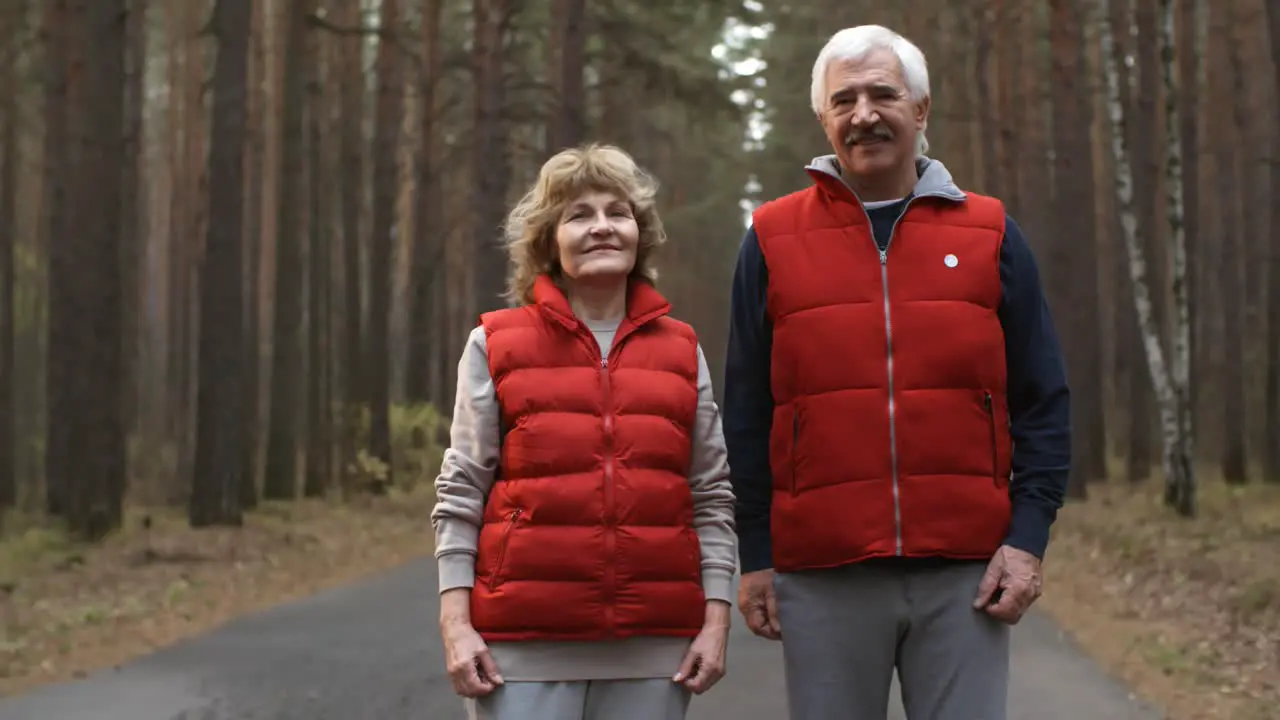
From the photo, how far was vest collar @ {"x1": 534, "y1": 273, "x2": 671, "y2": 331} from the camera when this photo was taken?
144 inches

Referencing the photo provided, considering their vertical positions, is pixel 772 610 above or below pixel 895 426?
below

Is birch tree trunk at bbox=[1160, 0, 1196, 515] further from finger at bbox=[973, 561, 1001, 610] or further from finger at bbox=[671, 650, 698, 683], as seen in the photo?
finger at bbox=[671, 650, 698, 683]

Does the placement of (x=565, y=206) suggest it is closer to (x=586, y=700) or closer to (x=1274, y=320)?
(x=586, y=700)

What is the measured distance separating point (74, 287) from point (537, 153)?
461 inches

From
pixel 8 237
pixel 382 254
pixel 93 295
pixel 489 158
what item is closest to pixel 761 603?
pixel 93 295

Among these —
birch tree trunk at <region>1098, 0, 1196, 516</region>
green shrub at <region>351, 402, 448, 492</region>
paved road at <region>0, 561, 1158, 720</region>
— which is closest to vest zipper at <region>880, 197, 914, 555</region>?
paved road at <region>0, 561, 1158, 720</region>

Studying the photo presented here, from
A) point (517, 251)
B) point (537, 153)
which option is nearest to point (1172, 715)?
point (517, 251)

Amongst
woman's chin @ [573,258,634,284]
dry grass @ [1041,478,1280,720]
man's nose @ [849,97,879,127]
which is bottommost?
dry grass @ [1041,478,1280,720]

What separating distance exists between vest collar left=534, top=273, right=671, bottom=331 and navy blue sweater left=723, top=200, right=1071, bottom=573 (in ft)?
0.76

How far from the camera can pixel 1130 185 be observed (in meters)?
17.9

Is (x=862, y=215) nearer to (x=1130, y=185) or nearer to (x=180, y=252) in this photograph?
(x=1130, y=185)

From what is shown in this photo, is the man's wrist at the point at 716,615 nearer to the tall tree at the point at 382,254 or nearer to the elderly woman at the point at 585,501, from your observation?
the elderly woman at the point at 585,501

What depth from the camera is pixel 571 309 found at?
3.72 m

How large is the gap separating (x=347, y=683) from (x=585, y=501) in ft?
19.2
